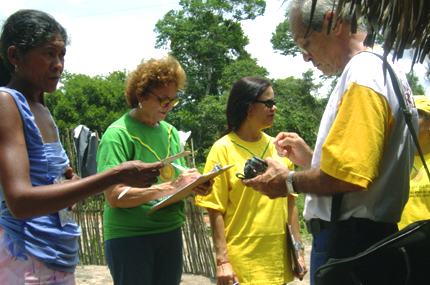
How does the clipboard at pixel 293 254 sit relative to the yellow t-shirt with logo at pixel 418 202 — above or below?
below

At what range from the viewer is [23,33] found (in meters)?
1.93

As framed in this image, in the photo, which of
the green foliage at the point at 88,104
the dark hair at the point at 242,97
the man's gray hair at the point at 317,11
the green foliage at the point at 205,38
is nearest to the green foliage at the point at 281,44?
the green foliage at the point at 205,38

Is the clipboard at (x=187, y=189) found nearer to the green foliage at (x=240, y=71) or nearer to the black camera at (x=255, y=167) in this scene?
the black camera at (x=255, y=167)

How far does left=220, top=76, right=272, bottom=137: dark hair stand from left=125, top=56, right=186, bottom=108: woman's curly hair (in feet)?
1.44

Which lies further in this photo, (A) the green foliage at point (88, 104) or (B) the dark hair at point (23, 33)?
(A) the green foliage at point (88, 104)

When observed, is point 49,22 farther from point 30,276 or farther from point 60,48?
point 30,276

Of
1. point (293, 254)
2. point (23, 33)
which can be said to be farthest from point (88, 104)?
point (23, 33)

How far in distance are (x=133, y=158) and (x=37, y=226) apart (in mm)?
1177

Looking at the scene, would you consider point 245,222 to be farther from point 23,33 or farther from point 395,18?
point 23,33

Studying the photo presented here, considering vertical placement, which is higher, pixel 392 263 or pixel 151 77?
pixel 151 77

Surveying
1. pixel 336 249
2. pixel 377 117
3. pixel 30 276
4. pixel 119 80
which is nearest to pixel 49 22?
pixel 30 276

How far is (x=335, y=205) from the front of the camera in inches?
74.4

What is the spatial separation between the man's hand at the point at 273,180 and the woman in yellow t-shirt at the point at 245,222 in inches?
36.1

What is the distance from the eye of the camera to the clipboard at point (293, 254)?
306 cm
